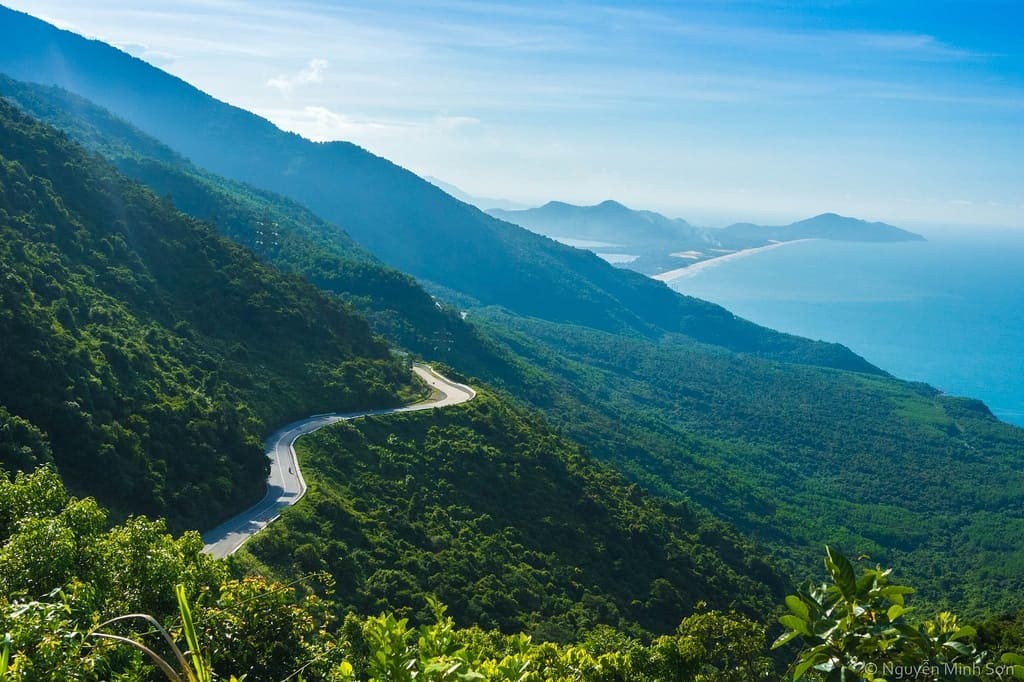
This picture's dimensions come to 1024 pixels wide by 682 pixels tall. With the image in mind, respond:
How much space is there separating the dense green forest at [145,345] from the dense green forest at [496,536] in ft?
15.4

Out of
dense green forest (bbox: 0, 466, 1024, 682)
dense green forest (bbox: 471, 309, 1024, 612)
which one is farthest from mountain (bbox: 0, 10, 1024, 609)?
dense green forest (bbox: 0, 466, 1024, 682)

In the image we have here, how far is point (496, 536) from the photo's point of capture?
129 ft

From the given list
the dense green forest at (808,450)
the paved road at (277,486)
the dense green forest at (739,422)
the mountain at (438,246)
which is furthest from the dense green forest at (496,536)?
the mountain at (438,246)

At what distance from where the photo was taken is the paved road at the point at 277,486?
29.9 metres

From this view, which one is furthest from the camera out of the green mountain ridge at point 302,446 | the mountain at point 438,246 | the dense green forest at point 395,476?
the mountain at point 438,246

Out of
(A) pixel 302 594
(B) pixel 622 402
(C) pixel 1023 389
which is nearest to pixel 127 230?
(A) pixel 302 594

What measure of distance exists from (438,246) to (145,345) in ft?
497

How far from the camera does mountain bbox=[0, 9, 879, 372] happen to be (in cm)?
16850

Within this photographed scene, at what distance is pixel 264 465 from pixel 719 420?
87.3m

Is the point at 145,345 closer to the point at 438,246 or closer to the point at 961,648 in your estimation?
the point at 961,648

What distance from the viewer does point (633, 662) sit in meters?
15.0

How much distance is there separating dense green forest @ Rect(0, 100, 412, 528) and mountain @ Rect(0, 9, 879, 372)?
10416cm

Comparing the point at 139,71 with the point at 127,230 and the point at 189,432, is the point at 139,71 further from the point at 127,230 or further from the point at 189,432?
the point at 189,432

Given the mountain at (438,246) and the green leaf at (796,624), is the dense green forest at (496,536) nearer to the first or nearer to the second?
Answer: the green leaf at (796,624)
